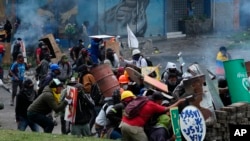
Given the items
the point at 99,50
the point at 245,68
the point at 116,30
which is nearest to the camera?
the point at 245,68

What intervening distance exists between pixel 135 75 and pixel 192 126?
325 centimetres

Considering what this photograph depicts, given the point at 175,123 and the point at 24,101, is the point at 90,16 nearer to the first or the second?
the point at 24,101

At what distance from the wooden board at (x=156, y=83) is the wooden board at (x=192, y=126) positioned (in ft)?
6.26

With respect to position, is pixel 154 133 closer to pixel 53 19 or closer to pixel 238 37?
pixel 53 19

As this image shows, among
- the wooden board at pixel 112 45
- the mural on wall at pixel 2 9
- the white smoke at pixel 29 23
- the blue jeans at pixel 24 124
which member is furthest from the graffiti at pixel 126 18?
the blue jeans at pixel 24 124

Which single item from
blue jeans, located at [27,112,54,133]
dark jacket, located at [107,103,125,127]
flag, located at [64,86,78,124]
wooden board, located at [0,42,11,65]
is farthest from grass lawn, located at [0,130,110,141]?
wooden board, located at [0,42,11,65]

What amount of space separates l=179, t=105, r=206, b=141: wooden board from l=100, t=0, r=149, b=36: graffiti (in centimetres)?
2035

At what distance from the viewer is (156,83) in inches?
577

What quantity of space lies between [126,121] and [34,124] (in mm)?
3000

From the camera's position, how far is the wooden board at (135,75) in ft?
50.0

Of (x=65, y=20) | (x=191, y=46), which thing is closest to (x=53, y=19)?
(x=65, y=20)

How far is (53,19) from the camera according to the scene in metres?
31.3

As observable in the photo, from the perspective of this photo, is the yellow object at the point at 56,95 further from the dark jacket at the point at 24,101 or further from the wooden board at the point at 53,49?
the wooden board at the point at 53,49

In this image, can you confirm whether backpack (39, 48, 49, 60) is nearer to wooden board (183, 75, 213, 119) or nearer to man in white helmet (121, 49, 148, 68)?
man in white helmet (121, 49, 148, 68)
